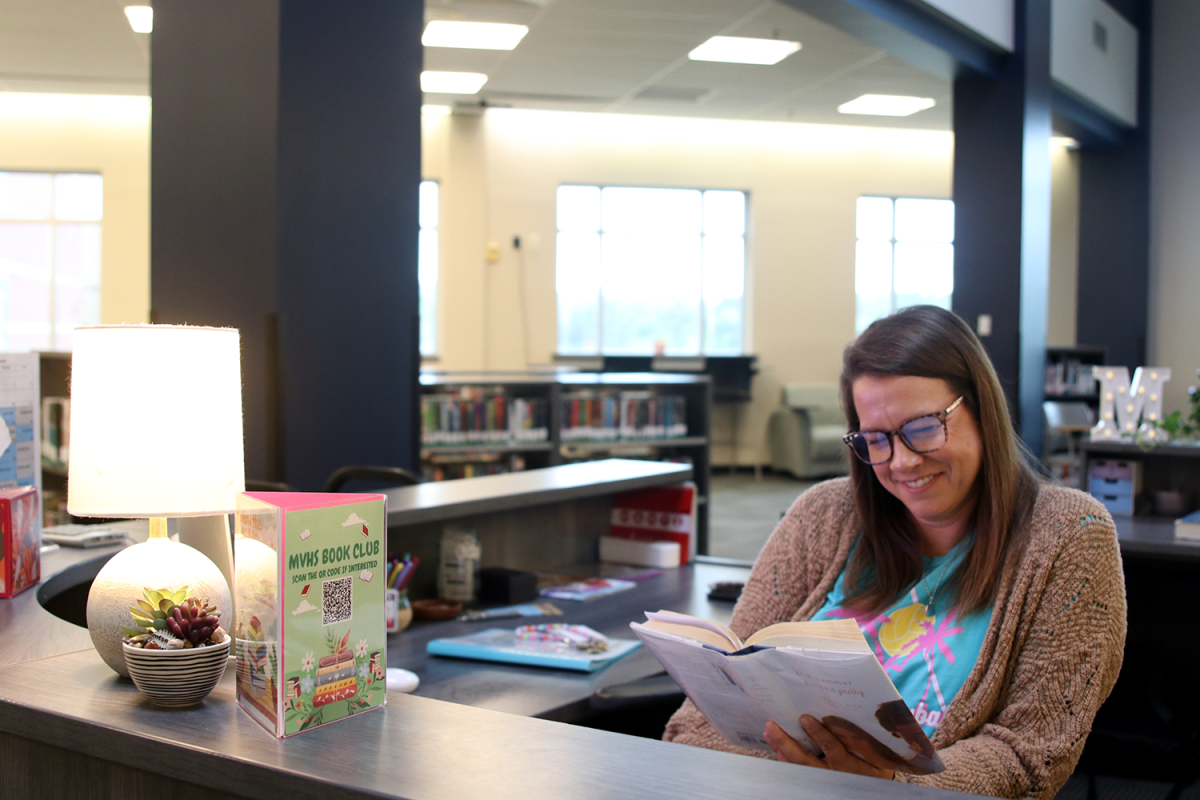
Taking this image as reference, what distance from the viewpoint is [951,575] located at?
1603 millimetres

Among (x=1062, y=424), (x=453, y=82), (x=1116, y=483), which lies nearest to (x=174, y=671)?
(x=1116, y=483)

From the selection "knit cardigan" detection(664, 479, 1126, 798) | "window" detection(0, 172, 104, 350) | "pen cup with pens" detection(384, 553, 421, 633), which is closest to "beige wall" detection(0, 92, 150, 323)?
"window" detection(0, 172, 104, 350)

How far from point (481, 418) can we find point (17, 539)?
4466 millimetres

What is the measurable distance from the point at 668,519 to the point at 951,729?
1.78m

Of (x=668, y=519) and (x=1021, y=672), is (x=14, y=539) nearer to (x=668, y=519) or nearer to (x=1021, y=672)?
(x=1021, y=672)

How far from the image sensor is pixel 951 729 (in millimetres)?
1434

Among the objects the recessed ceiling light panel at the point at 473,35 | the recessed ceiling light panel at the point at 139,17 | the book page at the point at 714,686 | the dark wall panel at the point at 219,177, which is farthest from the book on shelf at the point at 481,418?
the book page at the point at 714,686

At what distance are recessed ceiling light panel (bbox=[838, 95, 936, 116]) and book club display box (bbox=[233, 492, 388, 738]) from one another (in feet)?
30.1

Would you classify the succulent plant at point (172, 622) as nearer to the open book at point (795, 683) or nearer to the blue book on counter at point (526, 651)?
the open book at point (795, 683)

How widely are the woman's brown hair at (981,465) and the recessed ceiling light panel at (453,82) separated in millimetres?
7551

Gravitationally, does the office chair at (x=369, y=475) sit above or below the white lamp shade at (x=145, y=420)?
below

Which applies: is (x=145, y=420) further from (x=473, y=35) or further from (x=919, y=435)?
(x=473, y=35)

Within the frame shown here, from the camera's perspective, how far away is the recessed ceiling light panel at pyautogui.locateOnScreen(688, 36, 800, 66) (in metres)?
7.58

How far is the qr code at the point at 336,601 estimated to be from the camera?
1.02 m
